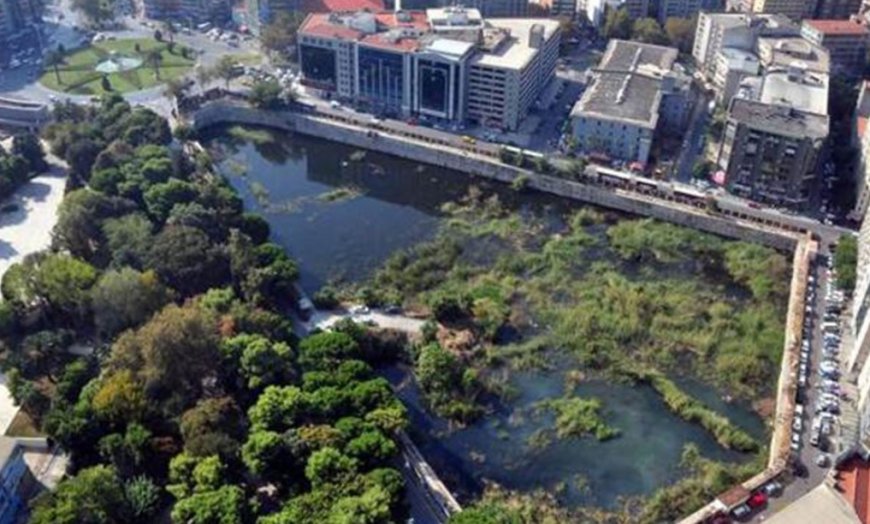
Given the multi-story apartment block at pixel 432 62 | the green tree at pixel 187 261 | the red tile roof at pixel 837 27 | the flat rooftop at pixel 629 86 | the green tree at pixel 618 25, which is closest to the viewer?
the green tree at pixel 187 261

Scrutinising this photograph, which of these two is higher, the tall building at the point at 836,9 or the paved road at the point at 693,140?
the tall building at the point at 836,9

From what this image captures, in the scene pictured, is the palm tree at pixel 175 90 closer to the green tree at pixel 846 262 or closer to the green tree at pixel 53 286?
the green tree at pixel 53 286

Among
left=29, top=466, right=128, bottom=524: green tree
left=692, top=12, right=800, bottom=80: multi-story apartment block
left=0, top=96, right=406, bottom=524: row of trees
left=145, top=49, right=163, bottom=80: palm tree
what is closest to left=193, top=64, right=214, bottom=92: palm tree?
left=145, top=49, right=163, bottom=80: palm tree

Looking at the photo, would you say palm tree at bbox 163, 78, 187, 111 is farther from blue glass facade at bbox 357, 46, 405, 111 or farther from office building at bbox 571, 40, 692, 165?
office building at bbox 571, 40, 692, 165

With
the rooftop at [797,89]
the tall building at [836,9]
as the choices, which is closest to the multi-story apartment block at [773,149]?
the rooftop at [797,89]

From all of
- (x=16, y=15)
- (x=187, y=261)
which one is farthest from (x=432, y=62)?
(x=16, y=15)

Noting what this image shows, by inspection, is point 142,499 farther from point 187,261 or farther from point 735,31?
point 735,31
